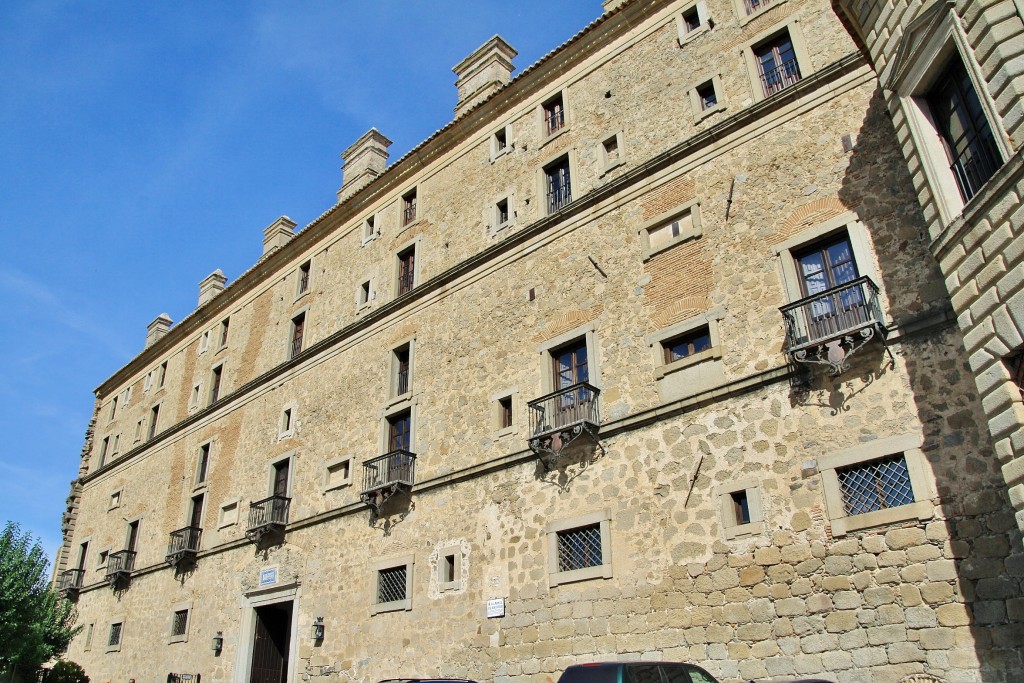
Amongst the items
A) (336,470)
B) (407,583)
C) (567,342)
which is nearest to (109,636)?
(336,470)

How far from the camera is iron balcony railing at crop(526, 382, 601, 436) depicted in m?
14.3

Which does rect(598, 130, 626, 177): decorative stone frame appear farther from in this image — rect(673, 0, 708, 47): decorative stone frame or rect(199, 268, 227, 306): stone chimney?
rect(199, 268, 227, 306): stone chimney

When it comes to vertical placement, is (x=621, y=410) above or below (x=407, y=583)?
above

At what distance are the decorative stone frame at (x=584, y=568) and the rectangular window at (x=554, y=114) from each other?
9.35 m

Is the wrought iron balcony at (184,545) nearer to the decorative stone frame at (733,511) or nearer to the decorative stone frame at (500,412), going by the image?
the decorative stone frame at (500,412)

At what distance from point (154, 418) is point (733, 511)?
80.0ft

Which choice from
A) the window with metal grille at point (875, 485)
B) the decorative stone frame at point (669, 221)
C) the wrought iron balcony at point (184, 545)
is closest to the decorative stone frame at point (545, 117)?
the decorative stone frame at point (669, 221)

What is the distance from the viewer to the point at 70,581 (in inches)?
1133

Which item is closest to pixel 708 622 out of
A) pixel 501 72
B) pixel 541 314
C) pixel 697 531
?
pixel 697 531

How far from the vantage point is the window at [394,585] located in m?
16.2

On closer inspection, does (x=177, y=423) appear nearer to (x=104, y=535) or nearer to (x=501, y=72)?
(x=104, y=535)

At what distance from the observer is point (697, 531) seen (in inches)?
484

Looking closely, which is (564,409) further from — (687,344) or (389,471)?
(389,471)

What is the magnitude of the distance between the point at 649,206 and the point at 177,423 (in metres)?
19.3
